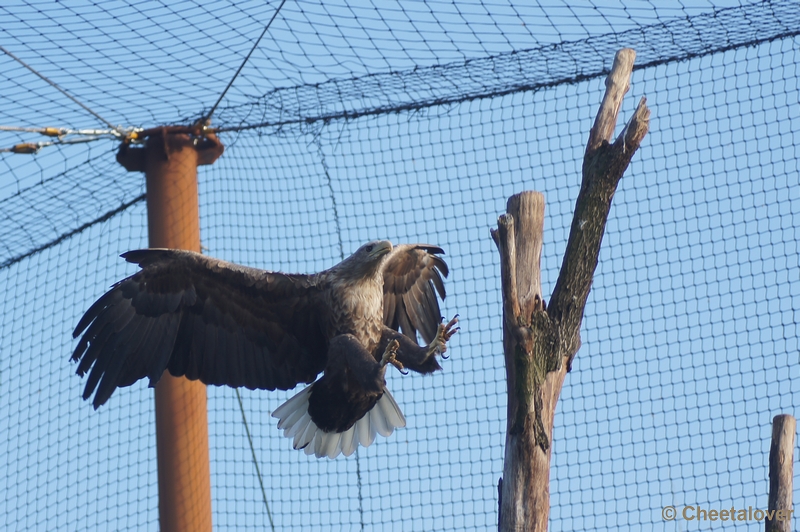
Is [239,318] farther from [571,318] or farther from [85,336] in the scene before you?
[571,318]

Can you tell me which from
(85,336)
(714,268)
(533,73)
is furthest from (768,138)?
(85,336)

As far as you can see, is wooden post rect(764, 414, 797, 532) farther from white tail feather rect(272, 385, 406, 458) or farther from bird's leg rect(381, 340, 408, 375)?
white tail feather rect(272, 385, 406, 458)

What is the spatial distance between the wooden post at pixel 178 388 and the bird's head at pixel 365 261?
963mm

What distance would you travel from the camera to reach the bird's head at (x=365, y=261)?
505 cm

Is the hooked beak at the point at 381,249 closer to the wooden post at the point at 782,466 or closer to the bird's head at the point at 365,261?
the bird's head at the point at 365,261

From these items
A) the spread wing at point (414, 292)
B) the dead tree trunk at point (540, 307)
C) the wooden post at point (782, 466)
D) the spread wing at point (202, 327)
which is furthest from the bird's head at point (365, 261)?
the wooden post at point (782, 466)

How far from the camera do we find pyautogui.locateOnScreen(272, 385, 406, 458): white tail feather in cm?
573

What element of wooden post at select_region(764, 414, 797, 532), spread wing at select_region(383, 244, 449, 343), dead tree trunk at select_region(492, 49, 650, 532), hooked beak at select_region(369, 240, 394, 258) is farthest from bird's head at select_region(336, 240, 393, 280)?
wooden post at select_region(764, 414, 797, 532)

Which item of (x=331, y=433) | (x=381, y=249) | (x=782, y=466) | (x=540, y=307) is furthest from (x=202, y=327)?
(x=782, y=466)

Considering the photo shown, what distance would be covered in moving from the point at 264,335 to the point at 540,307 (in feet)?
6.72

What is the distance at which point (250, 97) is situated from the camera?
6.07 metres

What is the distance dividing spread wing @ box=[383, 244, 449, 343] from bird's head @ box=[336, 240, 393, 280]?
0.59m

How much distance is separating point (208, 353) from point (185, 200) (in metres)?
0.81

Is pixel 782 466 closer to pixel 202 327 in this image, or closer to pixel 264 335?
pixel 264 335
